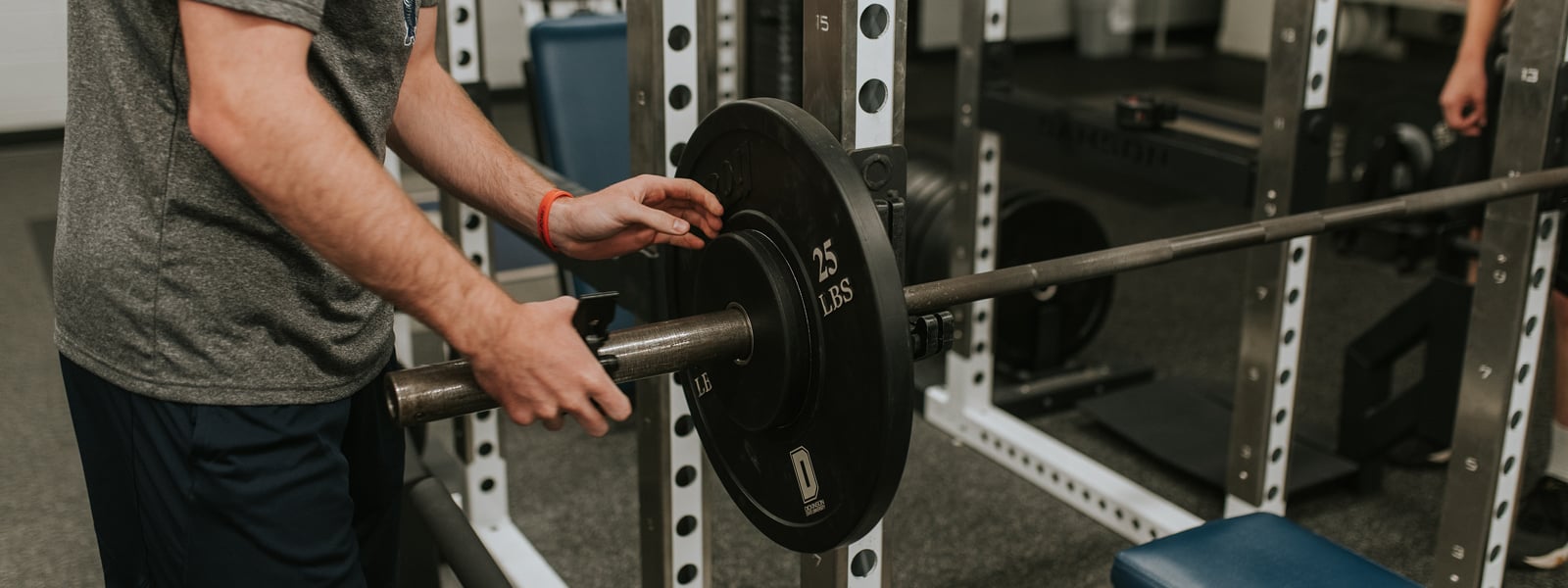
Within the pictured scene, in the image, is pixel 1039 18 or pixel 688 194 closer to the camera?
pixel 688 194

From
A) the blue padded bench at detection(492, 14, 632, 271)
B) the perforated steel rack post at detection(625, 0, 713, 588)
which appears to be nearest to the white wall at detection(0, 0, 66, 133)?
the blue padded bench at detection(492, 14, 632, 271)

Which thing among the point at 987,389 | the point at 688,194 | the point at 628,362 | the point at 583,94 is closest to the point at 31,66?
the point at 583,94

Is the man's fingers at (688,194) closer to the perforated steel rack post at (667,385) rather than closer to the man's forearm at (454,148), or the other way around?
the man's forearm at (454,148)

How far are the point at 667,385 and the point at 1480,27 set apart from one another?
1.60 m

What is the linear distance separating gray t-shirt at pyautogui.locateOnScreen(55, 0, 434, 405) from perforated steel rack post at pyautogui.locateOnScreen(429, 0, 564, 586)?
34.4 inches

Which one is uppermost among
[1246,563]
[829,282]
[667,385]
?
[829,282]

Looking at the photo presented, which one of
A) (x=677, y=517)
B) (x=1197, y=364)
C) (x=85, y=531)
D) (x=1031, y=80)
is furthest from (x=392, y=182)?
(x=1031, y=80)

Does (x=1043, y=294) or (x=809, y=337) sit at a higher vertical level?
(x=809, y=337)

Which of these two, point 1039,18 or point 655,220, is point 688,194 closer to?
point 655,220

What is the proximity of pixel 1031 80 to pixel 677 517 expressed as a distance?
18.9 ft

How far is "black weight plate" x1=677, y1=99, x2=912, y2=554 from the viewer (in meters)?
0.93

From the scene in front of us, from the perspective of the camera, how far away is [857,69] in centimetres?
107

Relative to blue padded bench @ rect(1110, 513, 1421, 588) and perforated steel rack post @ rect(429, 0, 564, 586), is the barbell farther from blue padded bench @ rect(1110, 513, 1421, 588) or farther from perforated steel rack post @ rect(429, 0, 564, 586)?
perforated steel rack post @ rect(429, 0, 564, 586)

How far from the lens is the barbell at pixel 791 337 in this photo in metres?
0.93
